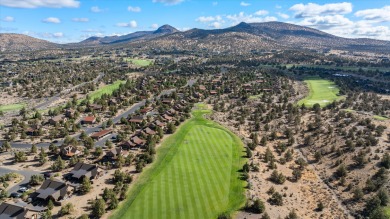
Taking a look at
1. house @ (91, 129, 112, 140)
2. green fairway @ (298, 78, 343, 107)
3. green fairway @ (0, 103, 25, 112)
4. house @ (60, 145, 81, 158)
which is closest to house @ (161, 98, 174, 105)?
house @ (91, 129, 112, 140)

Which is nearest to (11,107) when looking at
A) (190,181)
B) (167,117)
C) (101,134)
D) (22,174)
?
(101,134)

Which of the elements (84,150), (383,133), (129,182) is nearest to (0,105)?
(84,150)

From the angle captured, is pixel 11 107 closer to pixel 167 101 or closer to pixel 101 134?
pixel 101 134

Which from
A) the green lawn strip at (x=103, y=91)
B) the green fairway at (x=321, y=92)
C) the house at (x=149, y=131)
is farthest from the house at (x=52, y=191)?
the green fairway at (x=321, y=92)

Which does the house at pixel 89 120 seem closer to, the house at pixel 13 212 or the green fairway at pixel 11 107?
the green fairway at pixel 11 107

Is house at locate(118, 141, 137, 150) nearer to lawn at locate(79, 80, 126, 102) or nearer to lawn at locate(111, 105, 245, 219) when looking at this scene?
lawn at locate(111, 105, 245, 219)
